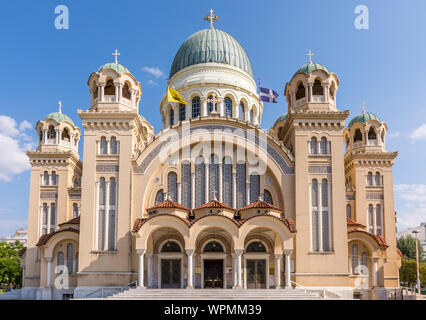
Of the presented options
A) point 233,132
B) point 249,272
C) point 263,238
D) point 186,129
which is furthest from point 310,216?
point 186,129

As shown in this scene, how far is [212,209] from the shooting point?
3562 cm

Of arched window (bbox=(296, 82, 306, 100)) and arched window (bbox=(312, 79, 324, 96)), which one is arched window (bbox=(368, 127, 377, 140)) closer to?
arched window (bbox=(312, 79, 324, 96))

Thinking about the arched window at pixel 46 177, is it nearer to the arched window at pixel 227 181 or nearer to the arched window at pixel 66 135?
the arched window at pixel 66 135

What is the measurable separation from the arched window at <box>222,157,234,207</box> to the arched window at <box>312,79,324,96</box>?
29.7 feet

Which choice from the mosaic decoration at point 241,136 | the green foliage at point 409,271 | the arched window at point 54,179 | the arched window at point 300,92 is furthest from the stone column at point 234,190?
the green foliage at point 409,271

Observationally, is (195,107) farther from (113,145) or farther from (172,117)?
(113,145)

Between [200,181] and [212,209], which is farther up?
[200,181]

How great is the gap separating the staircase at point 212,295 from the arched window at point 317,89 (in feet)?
54.0

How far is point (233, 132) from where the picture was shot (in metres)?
40.0

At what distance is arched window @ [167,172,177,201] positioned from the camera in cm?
3928

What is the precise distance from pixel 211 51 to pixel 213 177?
1475 centimetres

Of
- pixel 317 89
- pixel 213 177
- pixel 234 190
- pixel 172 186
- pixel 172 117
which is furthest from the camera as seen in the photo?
pixel 172 117

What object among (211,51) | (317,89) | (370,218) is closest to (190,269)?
(317,89)
